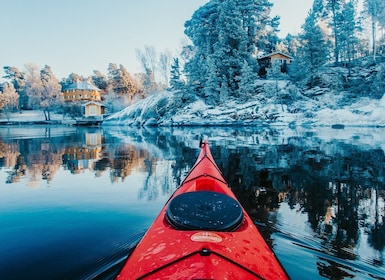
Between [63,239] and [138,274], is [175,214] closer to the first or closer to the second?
[138,274]

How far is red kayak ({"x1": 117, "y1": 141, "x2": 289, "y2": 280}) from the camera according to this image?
2.04 m

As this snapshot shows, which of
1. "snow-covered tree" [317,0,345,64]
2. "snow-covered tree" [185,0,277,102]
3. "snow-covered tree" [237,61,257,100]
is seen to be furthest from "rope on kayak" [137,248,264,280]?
"snow-covered tree" [317,0,345,64]

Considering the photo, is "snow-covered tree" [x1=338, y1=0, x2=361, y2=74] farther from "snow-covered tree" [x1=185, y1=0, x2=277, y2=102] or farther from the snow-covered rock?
"snow-covered tree" [x1=185, y1=0, x2=277, y2=102]

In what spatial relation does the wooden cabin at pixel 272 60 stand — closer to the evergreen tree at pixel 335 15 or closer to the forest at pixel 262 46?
the forest at pixel 262 46

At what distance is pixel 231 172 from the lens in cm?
1004

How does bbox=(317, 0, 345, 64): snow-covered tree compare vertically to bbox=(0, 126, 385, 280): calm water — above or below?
above

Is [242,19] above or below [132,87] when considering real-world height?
above

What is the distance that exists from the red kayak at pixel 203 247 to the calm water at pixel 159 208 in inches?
55.2

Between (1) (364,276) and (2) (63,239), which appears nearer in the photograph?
(1) (364,276)

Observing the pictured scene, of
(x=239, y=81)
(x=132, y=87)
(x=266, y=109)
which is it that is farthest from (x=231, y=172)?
(x=132, y=87)

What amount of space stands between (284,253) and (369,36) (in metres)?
56.0

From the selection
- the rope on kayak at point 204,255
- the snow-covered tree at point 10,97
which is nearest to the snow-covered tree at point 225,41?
the rope on kayak at point 204,255

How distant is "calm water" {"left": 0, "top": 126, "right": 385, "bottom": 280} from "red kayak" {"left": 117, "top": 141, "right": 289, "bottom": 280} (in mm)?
1403

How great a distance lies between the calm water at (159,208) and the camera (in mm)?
3947
